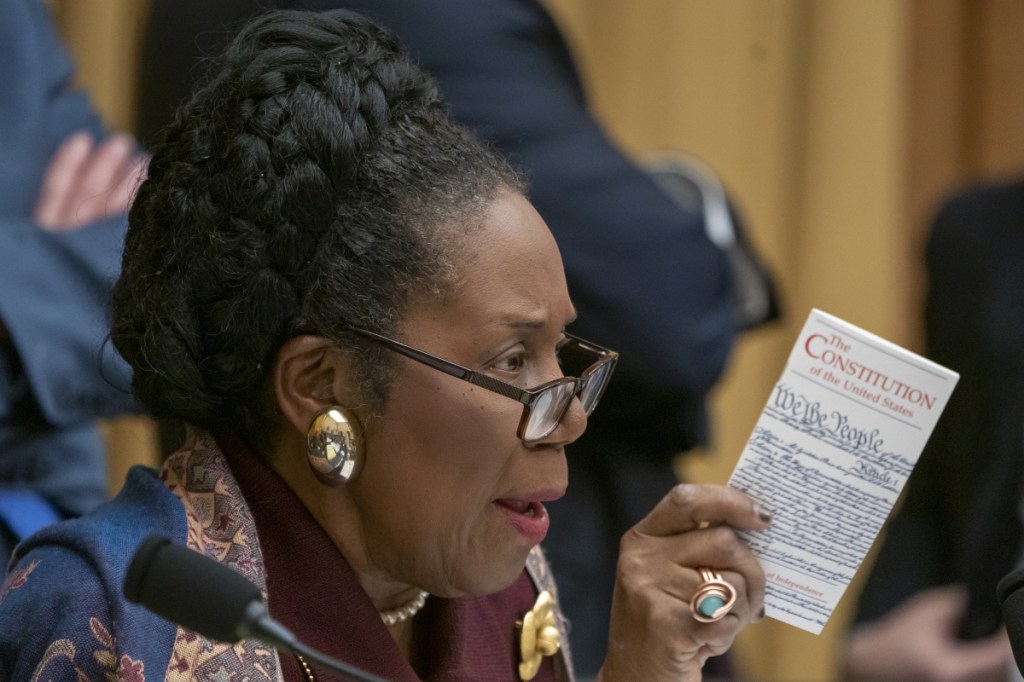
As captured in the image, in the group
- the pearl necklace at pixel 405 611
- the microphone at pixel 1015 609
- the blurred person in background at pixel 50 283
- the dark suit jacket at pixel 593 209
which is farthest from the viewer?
the dark suit jacket at pixel 593 209

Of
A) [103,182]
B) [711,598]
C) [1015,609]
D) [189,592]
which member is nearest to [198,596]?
[189,592]

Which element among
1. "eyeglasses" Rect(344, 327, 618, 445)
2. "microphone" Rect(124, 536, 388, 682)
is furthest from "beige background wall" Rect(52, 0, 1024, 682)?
"microphone" Rect(124, 536, 388, 682)

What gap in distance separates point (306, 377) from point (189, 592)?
0.99ft

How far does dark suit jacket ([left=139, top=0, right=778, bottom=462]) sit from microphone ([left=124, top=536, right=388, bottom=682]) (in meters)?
0.84

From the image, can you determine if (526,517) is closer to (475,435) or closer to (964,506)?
(475,435)

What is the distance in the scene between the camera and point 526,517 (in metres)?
1.19

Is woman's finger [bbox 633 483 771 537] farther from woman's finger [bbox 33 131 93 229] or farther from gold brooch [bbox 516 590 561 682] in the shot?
woman's finger [bbox 33 131 93 229]

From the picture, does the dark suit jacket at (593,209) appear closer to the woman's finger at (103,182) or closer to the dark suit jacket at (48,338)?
the woman's finger at (103,182)

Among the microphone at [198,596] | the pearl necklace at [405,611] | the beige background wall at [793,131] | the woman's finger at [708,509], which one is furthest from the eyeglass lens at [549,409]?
the beige background wall at [793,131]

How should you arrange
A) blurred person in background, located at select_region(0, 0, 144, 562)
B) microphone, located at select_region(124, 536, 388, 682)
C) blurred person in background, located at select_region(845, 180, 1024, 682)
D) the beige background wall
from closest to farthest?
microphone, located at select_region(124, 536, 388, 682) → blurred person in background, located at select_region(0, 0, 144, 562) → blurred person in background, located at select_region(845, 180, 1024, 682) → the beige background wall

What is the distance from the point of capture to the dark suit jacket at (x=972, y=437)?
227 centimetres

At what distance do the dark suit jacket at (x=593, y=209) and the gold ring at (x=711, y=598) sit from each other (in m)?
0.57

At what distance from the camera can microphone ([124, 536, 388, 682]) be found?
0.89m

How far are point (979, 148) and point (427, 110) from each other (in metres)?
2.53
